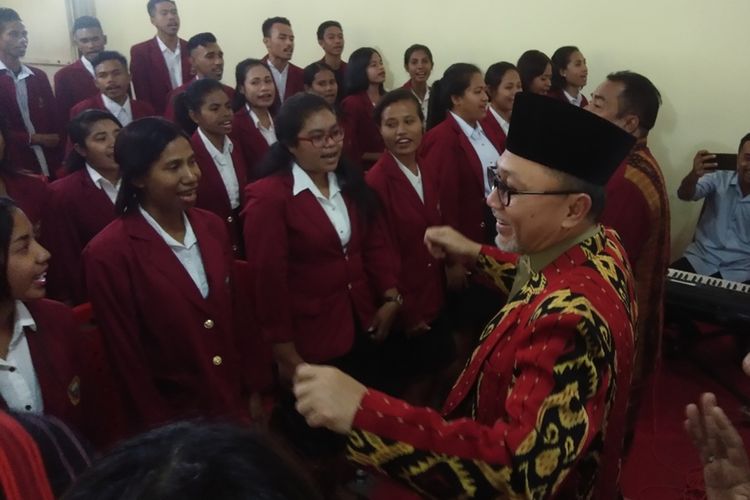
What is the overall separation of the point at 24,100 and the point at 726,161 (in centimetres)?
441

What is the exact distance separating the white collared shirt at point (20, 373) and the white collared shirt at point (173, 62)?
363cm

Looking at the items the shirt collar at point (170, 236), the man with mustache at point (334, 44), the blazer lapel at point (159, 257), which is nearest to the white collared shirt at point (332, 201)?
the shirt collar at point (170, 236)

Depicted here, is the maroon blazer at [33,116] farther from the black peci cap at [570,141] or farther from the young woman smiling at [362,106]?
Result: the black peci cap at [570,141]

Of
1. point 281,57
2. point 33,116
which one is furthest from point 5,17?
point 281,57

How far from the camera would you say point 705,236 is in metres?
3.43

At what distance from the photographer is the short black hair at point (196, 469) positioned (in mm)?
508

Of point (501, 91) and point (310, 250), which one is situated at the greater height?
point (501, 91)

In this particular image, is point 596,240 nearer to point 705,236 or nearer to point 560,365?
point 560,365

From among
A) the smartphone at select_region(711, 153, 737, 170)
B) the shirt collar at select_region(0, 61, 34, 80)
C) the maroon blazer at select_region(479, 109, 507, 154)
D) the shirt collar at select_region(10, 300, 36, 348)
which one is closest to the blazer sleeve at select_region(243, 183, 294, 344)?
the shirt collar at select_region(10, 300, 36, 348)

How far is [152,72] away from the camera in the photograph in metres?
4.49

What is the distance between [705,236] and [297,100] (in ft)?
8.51

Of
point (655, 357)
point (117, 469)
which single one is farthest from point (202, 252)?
point (655, 357)

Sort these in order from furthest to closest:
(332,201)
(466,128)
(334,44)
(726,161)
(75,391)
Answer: (334,44)
(726,161)
(466,128)
(332,201)
(75,391)

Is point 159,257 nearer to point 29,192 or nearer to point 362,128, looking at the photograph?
point 29,192
